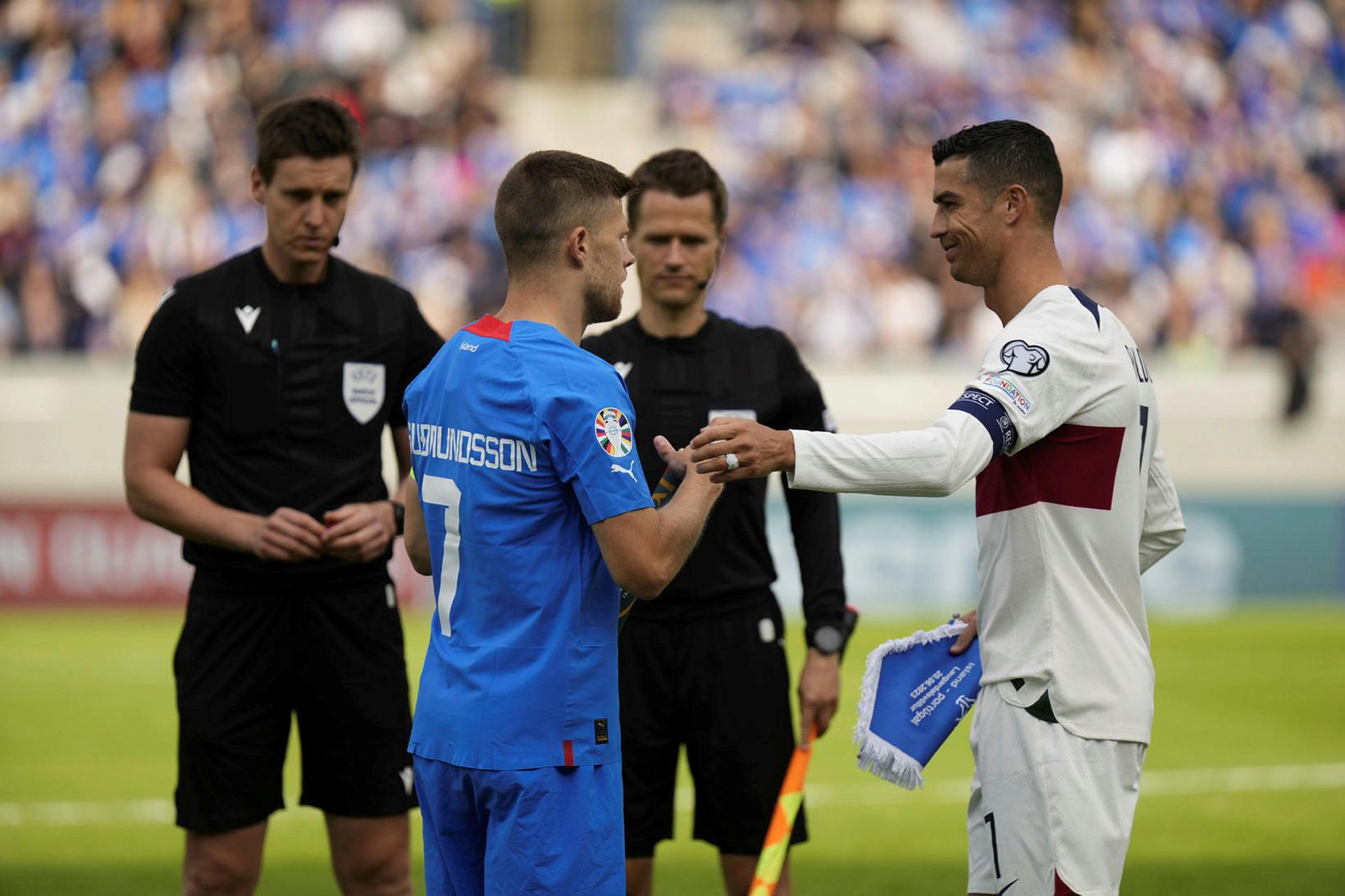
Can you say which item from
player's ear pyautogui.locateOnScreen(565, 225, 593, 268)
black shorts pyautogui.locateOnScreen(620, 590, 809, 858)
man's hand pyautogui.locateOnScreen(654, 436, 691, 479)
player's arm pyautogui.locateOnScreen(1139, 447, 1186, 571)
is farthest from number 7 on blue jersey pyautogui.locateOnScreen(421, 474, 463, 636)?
player's arm pyautogui.locateOnScreen(1139, 447, 1186, 571)

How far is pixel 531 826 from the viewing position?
10.4 feet

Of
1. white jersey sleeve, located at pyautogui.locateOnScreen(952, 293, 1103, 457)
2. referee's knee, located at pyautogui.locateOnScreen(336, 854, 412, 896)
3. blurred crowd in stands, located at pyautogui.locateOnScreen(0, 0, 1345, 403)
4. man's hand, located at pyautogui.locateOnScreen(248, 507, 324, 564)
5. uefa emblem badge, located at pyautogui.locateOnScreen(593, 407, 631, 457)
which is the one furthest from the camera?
blurred crowd in stands, located at pyautogui.locateOnScreen(0, 0, 1345, 403)

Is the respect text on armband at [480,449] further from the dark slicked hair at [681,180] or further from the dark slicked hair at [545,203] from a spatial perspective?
the dark slicked hair at [681,180]

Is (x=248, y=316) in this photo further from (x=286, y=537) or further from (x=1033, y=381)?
(x=1033, y=381)

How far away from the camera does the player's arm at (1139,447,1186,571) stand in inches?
153

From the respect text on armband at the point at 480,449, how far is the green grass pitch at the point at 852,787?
12.7 ft

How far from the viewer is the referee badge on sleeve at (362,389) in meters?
4.58

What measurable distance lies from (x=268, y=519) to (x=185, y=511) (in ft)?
0.80

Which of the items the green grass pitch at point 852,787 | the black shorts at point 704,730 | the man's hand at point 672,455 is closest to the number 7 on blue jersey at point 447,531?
the man's hand at point 672,455

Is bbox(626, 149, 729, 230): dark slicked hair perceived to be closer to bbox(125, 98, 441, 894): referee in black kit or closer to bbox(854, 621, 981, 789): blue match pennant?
bbox(125, 98, 441, 894): referee in black kit

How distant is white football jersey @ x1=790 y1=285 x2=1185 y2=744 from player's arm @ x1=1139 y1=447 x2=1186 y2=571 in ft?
0.85

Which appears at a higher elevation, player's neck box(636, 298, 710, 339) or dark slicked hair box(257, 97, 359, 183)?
dark slicked hair box(257, 97, 359, 183)

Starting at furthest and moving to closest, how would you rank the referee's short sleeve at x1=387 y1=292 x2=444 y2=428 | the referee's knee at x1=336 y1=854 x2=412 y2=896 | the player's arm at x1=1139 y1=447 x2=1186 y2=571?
1. the referee's short sleeve at x1=387 y1=292 x2=444 y2=428
2. the referee's knee at x1=336 y1=854 x2=412 y2=896
3. the player's arm at x1=1139 y1=447 x2=1186 y2=571

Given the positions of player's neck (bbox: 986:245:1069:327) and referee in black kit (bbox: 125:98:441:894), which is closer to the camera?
player's neck (bbox: 986:245:1069:327)
